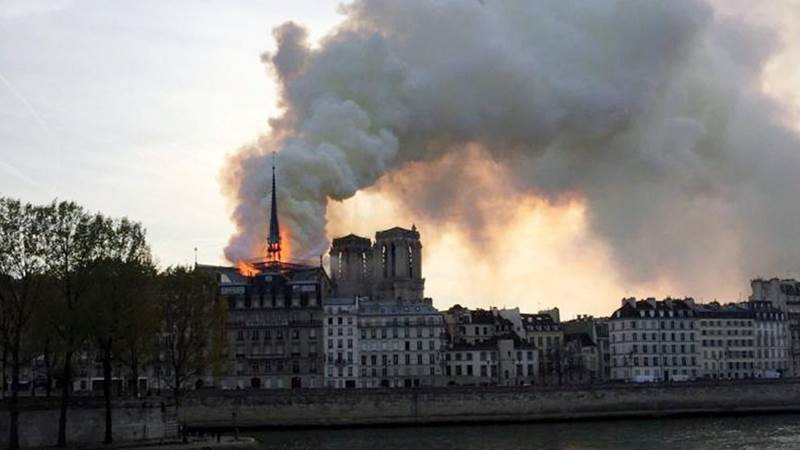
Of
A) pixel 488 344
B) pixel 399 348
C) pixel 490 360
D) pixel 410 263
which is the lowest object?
pixel 490 360

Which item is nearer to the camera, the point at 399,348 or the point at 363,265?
the point at 399,348

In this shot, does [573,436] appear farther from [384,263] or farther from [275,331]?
A: [384,263]

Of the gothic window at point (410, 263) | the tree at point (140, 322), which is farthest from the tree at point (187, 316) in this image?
the gothic window at point (410, 263)

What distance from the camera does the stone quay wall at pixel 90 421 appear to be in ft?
238

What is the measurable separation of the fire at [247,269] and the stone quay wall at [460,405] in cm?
2737

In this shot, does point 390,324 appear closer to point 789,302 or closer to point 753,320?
point 753,320

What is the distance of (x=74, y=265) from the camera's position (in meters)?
71.4

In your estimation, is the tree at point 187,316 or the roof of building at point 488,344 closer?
the tree at point 187,316

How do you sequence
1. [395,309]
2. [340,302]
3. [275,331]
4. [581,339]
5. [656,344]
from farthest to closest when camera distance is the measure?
1. [581,339]
2. [656,344]
3. [340,302]
4. [395,309]
5. [275,331]

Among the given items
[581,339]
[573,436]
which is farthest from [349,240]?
[573,436]

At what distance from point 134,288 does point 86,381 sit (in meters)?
62.5

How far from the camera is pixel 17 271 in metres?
69.4

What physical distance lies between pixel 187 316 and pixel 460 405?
119 feet

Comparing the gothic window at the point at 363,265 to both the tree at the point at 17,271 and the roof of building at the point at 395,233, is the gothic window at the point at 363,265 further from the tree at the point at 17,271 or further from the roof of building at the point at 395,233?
the tree at the point at 17,271
